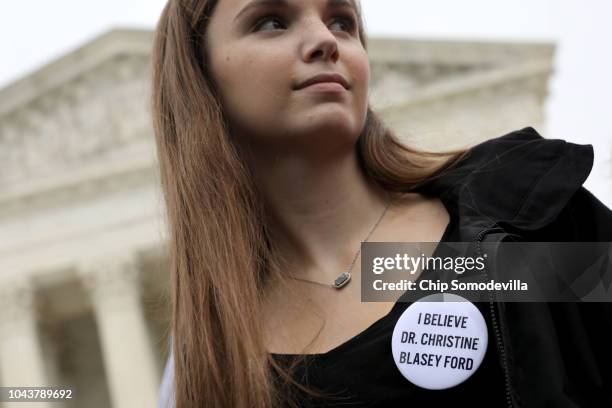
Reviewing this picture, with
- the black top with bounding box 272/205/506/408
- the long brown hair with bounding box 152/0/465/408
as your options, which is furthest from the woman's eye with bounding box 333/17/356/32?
the black top with bounding box 272/205/506/408

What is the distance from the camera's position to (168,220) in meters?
2.73

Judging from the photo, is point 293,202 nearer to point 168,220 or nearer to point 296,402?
point 168,220

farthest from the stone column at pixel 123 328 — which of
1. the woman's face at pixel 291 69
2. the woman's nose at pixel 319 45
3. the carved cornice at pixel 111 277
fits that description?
the woman's nose at pixel 319 45

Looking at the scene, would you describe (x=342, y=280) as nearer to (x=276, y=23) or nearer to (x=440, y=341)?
(x=440, y=341)

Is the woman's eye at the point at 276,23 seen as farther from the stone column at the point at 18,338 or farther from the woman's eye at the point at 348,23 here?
the stone column at the point at 18,338

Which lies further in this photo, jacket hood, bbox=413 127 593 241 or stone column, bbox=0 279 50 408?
stone column, bbox=0 279 50 408

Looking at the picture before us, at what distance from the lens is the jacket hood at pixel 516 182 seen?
2240 millimetres

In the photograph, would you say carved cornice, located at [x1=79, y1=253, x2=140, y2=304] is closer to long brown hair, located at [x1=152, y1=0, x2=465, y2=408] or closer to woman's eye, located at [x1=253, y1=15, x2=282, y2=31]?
long brown hair, located at [x1=152, y1=0, x2=465, y2=408]

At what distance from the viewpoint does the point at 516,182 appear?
7.63 feet

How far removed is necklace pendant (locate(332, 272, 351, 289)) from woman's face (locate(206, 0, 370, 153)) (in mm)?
278

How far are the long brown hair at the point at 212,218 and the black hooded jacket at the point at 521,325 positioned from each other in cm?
14

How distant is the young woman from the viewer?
87.6 inches

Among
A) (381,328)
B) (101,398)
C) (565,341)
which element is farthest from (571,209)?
(101,398)

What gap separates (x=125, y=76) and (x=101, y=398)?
8948 millimetres
